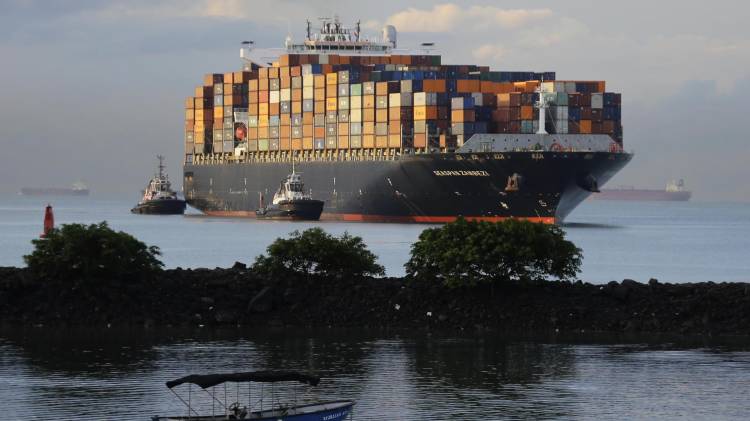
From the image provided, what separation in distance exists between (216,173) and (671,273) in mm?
77772

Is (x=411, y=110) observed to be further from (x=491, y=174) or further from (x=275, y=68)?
(x=275, y=68)

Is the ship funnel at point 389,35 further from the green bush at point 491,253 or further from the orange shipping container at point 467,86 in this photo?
the green bush at point 491,253

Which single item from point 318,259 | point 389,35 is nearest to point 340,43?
point 389,35

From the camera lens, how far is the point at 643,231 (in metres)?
137

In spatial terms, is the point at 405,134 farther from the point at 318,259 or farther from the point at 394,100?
the point at 318,259

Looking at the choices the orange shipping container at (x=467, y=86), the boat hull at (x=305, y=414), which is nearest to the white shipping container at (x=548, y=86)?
the orange shipping container at (x=467, y=86)

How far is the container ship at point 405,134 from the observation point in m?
111

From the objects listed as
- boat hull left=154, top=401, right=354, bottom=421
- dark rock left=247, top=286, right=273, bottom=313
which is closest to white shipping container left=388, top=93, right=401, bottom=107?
dark rock left=247, top=286, right=273, bottom=313

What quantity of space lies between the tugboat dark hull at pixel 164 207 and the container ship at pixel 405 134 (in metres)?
15.8

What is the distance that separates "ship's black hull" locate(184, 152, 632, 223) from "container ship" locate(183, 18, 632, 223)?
10cm

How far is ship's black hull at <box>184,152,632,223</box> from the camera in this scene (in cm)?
10944

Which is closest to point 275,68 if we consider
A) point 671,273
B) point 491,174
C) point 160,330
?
point 491,174

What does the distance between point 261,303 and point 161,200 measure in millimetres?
117811

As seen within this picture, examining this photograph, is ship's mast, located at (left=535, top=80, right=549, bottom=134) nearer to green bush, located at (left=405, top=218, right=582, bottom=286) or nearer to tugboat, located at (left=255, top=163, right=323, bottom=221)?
tugboat, located at (left=255, top=163, right=323, bottom=221)
